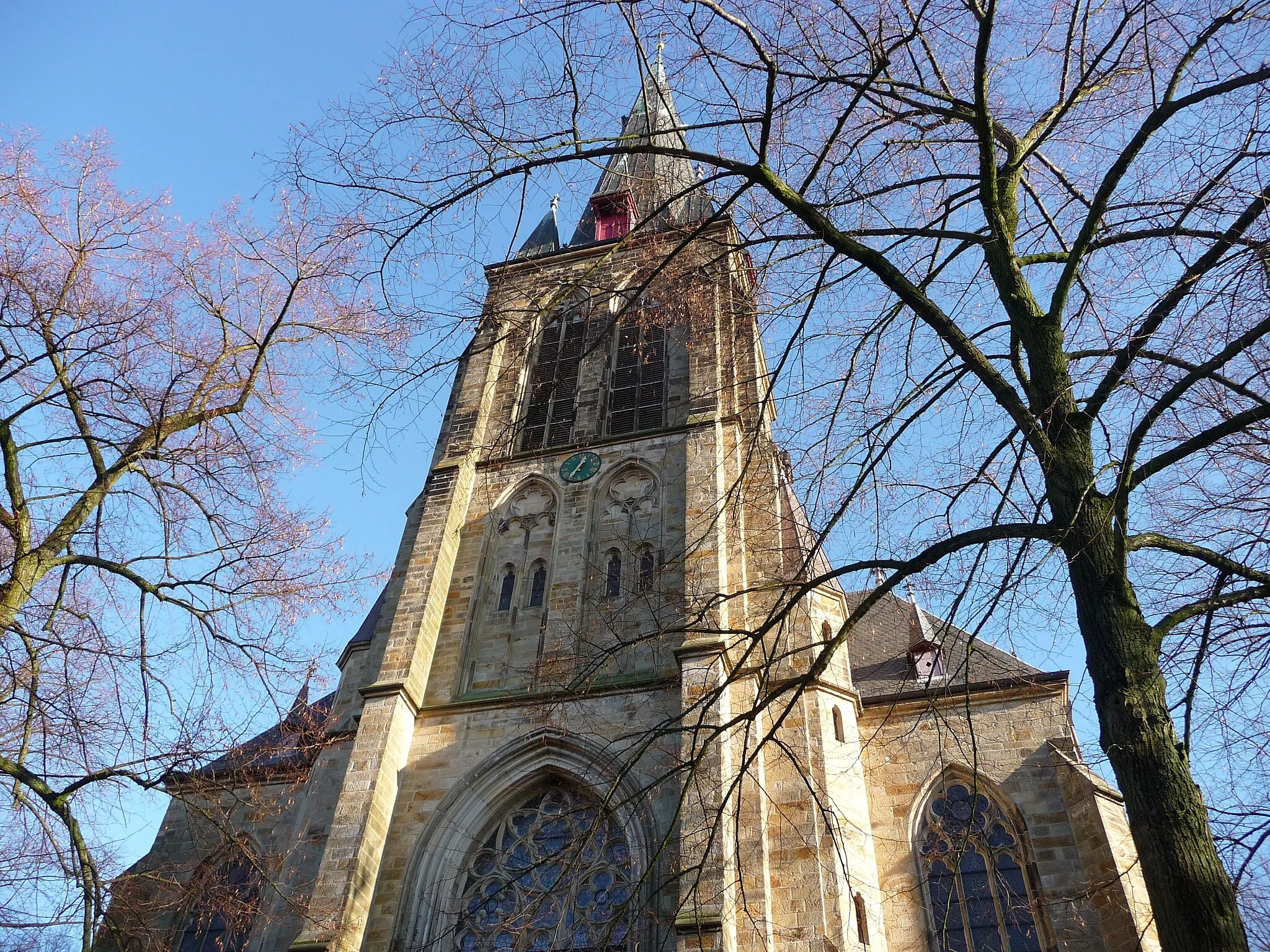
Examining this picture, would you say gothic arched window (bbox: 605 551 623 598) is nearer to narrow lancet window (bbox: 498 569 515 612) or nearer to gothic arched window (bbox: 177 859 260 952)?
narrow lancet window (bbox: 498 569 515 612)

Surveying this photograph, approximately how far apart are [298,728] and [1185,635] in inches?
298

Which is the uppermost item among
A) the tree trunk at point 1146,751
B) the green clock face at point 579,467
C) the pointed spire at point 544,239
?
the pointed spire at point 544,239

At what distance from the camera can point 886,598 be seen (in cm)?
1806

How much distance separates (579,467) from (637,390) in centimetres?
221

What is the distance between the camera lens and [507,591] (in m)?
14.1

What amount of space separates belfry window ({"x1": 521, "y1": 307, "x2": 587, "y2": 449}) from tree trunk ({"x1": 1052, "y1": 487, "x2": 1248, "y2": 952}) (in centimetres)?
1120

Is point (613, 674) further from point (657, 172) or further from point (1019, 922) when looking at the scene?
point (657, 172)

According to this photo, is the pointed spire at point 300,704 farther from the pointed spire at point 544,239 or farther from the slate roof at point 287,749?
the pointed spire at point 544,239

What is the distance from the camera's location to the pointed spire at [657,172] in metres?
6.07

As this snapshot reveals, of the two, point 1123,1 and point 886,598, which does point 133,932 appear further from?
point 886,598

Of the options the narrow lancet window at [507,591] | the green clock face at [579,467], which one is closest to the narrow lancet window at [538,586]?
the narrow lancet window at [507,591]

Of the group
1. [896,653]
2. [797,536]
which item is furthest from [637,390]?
[797,536]

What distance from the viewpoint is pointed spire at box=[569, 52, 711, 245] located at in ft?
19.9

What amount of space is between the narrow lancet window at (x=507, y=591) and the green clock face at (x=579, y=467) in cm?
186
